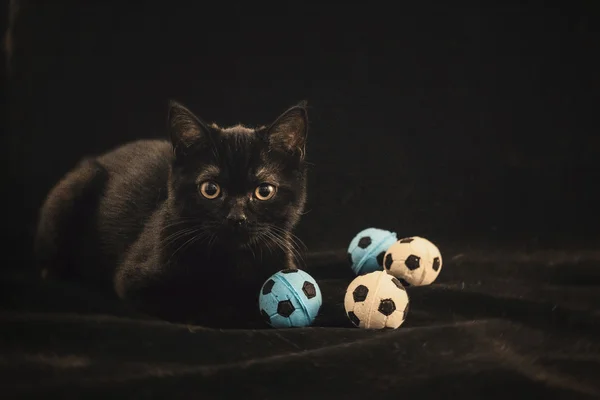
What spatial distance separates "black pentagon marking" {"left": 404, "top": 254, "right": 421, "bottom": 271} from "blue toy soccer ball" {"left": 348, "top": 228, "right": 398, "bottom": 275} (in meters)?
0.11

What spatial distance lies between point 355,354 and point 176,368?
364mm

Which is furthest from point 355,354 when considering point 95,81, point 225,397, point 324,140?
point 95,81

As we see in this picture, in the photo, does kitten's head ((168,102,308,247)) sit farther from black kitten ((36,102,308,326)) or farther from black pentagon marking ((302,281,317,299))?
black pentagon marking ((302,281,317,299))

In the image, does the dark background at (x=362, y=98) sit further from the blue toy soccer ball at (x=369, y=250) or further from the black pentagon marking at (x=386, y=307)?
the black pentagon marking at (x=386, y=307)

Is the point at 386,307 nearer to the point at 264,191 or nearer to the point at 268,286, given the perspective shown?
the point at 268,286

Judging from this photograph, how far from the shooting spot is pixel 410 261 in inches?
73.5

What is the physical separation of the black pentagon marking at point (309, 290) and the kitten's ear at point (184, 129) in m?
0.42

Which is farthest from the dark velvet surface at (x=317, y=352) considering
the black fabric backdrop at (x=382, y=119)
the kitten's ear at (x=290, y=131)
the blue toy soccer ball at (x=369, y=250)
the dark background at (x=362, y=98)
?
the dark background at (x=362, y=98)

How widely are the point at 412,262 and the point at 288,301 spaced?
45 centimetres

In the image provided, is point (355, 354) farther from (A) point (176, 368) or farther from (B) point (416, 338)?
(A) point (176, 368)

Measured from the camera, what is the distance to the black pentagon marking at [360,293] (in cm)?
156

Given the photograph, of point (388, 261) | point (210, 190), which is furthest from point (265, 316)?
point (388, 261)

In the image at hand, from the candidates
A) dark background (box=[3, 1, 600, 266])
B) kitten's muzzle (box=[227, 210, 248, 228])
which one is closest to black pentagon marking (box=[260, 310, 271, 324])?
kitten's muzzle (box=[227, 210, 248, 228])

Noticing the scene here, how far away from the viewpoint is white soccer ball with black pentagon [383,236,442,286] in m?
1.87
